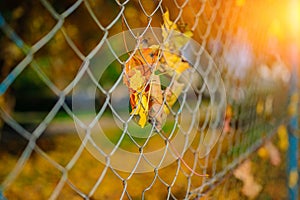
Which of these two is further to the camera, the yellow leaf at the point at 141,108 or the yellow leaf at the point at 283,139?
the yellow leaf at the point at 283,139

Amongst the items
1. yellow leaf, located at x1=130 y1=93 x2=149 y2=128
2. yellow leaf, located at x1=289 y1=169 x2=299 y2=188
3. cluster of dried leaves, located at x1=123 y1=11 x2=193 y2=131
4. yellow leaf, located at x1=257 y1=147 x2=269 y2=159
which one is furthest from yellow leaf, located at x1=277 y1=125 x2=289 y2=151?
yellow leaf, located at x1=130 y1=93 x2=149 y2=128

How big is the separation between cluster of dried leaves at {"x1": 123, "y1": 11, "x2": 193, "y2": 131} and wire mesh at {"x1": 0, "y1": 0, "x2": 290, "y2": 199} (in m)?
0.02

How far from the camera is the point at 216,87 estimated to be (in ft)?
8.38

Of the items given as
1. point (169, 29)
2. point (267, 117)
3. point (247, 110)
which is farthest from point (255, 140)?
point (169, 29)

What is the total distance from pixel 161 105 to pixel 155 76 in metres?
0.09

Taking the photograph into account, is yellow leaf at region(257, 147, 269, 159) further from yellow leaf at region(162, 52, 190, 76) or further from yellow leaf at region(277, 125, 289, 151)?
yellow leaf at region(162, 52, 190, 76)

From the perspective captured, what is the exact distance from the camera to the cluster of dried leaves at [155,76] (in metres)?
1.55

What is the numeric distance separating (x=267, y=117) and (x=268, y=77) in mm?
245

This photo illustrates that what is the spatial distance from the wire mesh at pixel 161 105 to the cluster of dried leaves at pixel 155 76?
0.02m

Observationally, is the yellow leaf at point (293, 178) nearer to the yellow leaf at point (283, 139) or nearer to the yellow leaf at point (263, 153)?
the yellow leaf at point (283, 139)

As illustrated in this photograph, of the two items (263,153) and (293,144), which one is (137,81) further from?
(293,144)

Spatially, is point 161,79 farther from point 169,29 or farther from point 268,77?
point 268,77

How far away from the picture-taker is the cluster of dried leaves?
1.55 metres

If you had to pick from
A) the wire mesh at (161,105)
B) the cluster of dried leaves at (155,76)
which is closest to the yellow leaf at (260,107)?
the wire mesh at (161,105)
